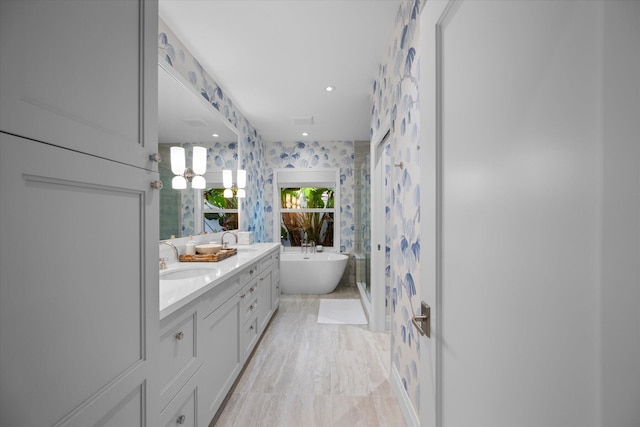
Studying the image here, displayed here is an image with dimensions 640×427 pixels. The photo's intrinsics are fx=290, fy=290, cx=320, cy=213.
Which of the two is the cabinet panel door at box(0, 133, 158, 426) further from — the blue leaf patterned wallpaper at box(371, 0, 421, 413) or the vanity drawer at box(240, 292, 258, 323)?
the vanity drawer at box(240, 292, 258, 323)

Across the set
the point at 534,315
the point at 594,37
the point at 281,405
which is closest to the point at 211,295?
the point at 281,405

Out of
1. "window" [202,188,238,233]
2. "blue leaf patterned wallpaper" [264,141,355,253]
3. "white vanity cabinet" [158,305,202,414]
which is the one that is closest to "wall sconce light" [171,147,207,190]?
"window" [202,188,238,233]

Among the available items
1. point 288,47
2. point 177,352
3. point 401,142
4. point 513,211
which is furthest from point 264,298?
point 513,211

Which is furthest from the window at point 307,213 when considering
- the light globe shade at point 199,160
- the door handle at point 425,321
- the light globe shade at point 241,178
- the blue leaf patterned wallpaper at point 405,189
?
the door handle at point 425,321

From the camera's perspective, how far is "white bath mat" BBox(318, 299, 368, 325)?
3.35 metres

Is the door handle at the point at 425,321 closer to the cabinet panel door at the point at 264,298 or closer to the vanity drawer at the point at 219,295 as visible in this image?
the vanity drawer at the point at 219,295

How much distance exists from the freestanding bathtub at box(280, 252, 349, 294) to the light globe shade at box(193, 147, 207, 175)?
2.16 m

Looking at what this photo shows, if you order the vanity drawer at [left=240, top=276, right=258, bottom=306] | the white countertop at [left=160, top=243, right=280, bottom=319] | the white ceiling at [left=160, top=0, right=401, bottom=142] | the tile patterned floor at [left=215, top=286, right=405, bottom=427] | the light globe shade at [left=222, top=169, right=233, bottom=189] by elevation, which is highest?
the white ceiling at [left=160, top=0, right=401, bottom=142]

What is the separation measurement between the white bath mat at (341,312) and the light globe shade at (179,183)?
208 cm

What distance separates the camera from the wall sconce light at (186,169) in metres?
2.33

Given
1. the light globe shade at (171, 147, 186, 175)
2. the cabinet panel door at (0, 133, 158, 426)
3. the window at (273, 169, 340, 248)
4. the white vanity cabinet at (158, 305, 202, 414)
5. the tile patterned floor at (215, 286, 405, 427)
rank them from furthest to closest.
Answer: the window at (273, 169, 340, 248) → the light globe shade at (171, 147, 186, 175) → the tile patterned floor at (215, 286, 405, 427) → the white vanity cabinet at (158, 305, 202, 414) → the cabinet panel door at (0, 133, 158, 426)

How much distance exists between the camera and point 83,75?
2.10 feet

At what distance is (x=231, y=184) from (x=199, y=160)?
0.82 meters

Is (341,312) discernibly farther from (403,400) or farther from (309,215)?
(309,215)
